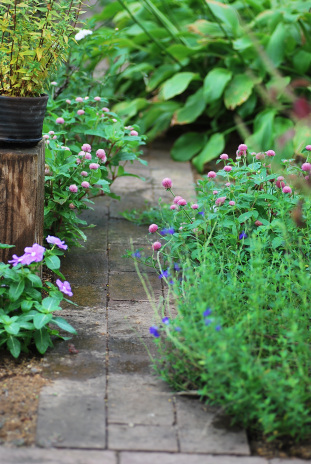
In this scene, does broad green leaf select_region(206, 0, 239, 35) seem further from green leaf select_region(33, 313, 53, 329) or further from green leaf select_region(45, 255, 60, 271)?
green leaf select_region(33, 313, 53, 329)

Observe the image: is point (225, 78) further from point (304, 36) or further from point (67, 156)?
point (67, 156)

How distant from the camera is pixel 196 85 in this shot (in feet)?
21.1

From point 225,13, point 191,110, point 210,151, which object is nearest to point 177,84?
point 191,110

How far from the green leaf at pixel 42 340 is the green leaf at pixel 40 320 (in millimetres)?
89

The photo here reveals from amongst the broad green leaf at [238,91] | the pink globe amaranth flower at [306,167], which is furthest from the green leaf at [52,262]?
the broad green leaf at [238,91]

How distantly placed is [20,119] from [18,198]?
0.35 m

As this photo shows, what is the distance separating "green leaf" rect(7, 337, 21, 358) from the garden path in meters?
0.13

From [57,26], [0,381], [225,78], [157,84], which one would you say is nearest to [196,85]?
[157,84]

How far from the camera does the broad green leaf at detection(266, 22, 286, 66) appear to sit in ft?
18.6

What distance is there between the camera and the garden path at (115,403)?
221 cm

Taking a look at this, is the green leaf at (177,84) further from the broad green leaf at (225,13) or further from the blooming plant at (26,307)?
the blooming plant at (26,307)

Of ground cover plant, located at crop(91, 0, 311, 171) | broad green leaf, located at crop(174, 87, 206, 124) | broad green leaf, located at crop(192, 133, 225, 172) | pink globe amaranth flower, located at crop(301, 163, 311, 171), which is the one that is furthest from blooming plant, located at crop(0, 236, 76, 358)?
broad green leaf, located at crop(174, 87, 206, 124)

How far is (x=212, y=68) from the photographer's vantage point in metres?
6.40

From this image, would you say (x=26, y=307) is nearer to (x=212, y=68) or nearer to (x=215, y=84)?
(x=215, y=84)
